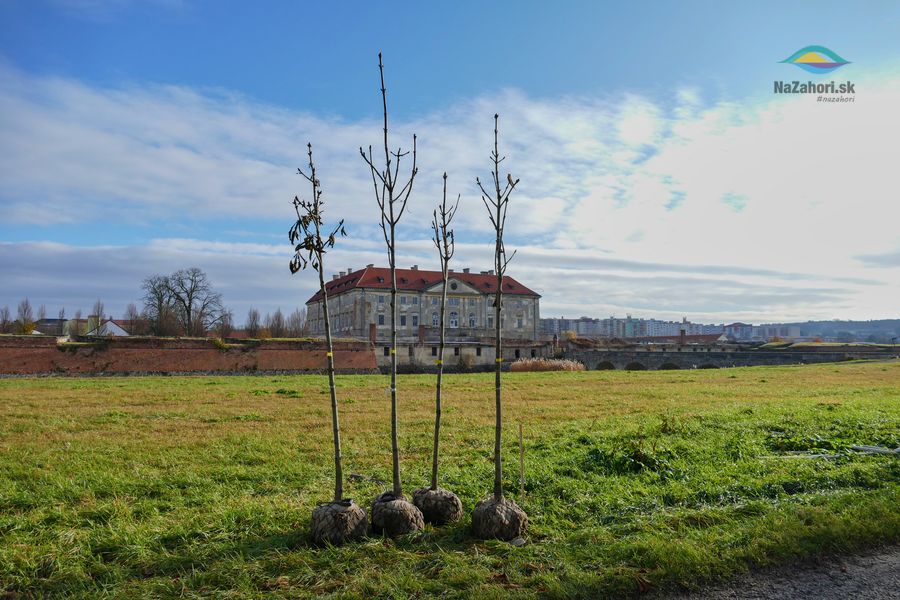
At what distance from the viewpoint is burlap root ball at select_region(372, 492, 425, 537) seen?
15.8 feet

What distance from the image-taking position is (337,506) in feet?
15.6

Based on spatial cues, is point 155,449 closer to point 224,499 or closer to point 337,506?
point 224,499

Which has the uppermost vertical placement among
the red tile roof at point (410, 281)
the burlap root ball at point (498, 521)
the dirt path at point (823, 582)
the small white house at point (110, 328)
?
the red tile roof at point (410, 281)

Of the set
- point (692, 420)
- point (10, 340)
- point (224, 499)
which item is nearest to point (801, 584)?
point (224, 499)

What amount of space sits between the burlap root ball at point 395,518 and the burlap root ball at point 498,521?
0.48 metres

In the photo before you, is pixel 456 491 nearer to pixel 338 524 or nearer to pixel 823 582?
pixel 338 524

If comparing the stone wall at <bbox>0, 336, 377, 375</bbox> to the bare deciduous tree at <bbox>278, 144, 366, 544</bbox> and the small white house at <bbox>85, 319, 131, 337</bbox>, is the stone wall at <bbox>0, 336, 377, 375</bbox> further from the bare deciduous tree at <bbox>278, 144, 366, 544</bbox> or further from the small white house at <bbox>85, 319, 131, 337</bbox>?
the bare deciduous tree at <bbox>278, 144, 366, 544</bbox>

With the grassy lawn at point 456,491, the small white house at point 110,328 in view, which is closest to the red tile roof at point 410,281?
the small white house at point 110,328

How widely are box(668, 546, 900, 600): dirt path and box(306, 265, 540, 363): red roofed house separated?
Answer: 5634cm

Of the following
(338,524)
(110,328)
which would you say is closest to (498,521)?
(338,524)

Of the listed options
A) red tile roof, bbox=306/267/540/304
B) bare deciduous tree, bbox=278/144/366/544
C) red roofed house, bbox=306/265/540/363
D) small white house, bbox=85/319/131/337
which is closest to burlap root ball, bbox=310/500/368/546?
bare deciduous tree, bbox=278/144/366/544

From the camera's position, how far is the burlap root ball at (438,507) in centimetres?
515

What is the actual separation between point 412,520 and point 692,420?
7.29 meters

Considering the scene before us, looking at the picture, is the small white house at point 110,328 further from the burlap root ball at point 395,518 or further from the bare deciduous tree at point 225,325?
the burlap root ball at point 395,518
